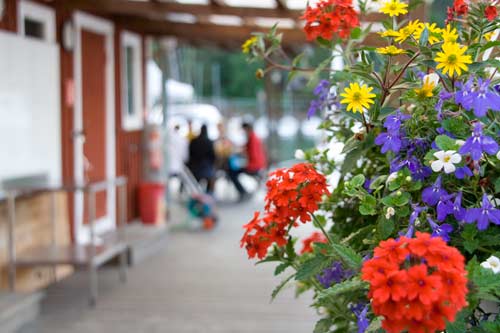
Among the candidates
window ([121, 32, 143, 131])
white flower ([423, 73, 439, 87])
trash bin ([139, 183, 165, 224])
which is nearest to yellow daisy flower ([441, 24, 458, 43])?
white flower ([423, 73, 439, 87])

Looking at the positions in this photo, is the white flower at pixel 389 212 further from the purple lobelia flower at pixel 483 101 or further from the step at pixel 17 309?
the step at pixel 17 309

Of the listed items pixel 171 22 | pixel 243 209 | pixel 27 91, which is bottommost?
pixel 243 209

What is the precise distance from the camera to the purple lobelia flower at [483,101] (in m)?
1.51

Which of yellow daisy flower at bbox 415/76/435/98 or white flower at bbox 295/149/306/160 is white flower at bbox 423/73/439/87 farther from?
white flower at bbox 295/149/306/160

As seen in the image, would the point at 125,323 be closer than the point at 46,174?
Yes

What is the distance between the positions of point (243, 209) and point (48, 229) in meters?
5.18

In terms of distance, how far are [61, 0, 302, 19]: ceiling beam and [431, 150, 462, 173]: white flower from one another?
482cm

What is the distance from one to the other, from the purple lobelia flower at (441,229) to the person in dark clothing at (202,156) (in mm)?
8816

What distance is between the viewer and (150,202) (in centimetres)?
839

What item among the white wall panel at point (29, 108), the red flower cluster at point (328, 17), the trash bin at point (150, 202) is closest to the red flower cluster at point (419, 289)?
the red flower cluster at point (328, 17)

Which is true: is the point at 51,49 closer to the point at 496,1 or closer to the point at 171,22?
the point at 171,22

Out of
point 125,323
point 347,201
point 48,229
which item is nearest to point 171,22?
point 48,229

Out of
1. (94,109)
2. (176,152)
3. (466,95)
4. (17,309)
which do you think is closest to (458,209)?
(466,95)

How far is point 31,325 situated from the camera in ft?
15.2
